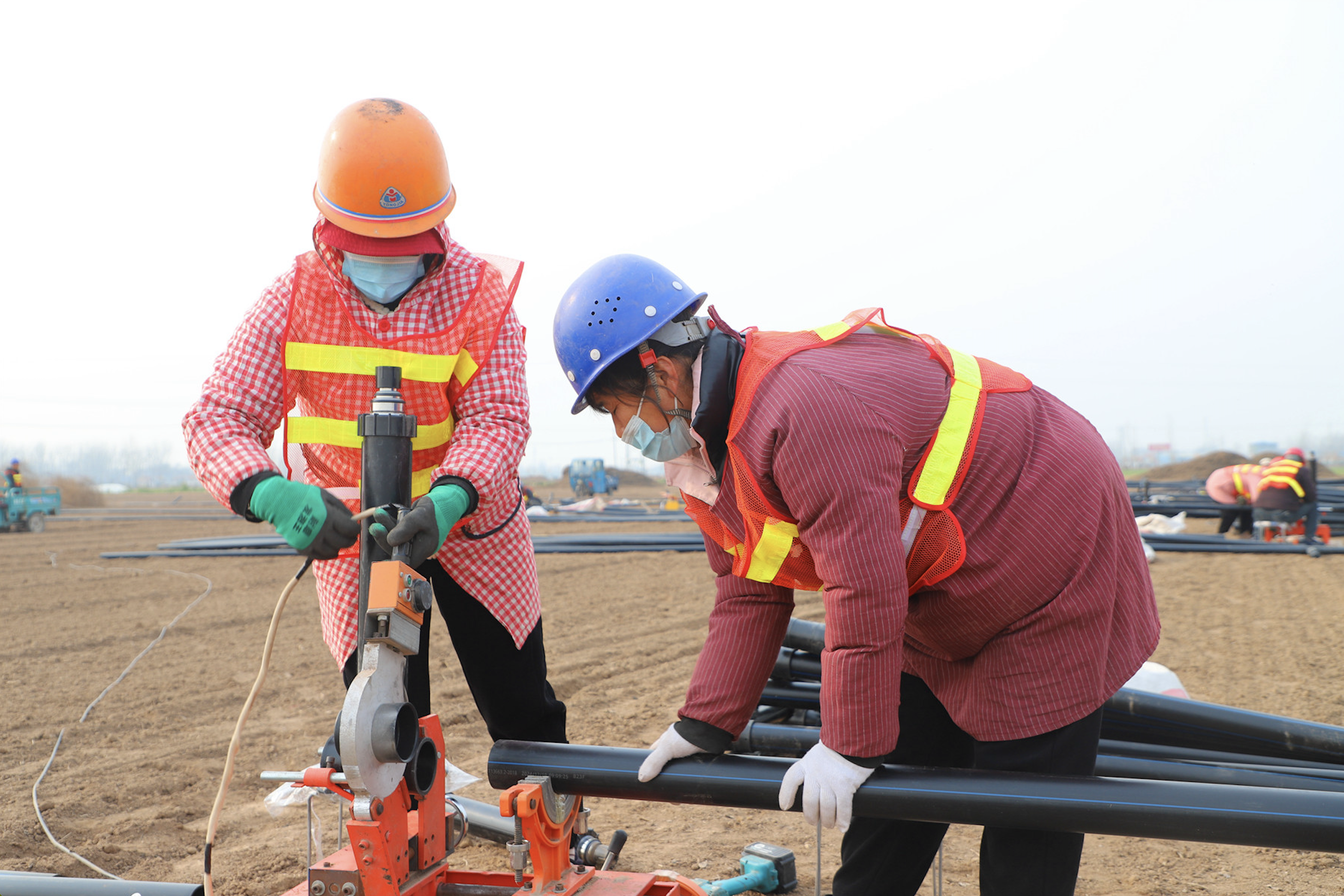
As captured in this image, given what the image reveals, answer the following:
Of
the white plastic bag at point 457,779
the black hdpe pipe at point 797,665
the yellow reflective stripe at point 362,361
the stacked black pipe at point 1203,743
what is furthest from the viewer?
the white plastic bag at point 457,779

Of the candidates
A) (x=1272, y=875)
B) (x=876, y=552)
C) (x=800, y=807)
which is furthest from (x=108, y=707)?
(x=1272, y=875)

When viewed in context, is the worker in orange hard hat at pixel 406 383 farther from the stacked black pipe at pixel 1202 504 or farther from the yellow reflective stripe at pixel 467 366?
the stacked black pipe at pixel 1202 504

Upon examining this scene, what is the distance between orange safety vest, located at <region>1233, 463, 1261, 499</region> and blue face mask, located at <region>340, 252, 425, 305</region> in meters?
15.2

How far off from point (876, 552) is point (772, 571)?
12.6 inches

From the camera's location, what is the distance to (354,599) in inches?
106

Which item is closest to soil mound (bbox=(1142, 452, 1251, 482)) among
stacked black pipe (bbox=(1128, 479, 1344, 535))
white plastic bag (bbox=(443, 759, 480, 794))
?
stacked black pipe (bbox=(1128, 479, 1344, 535))

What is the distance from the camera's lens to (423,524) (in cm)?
213

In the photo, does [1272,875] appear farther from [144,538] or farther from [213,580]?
[144,538]

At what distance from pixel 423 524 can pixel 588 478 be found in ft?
94.8

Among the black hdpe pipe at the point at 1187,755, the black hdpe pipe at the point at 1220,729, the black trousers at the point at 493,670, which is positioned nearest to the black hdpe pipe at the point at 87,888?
the black trousers at the point at 493,670

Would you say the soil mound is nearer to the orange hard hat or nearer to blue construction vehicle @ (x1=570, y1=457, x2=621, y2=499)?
blue construction vehicle @ (x1=570, y1=457, x2=621, y2=499)

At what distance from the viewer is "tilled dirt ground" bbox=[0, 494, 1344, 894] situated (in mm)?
3350

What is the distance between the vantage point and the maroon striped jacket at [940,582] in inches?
67.5

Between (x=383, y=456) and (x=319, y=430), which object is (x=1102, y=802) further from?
(x=319, y=430)
